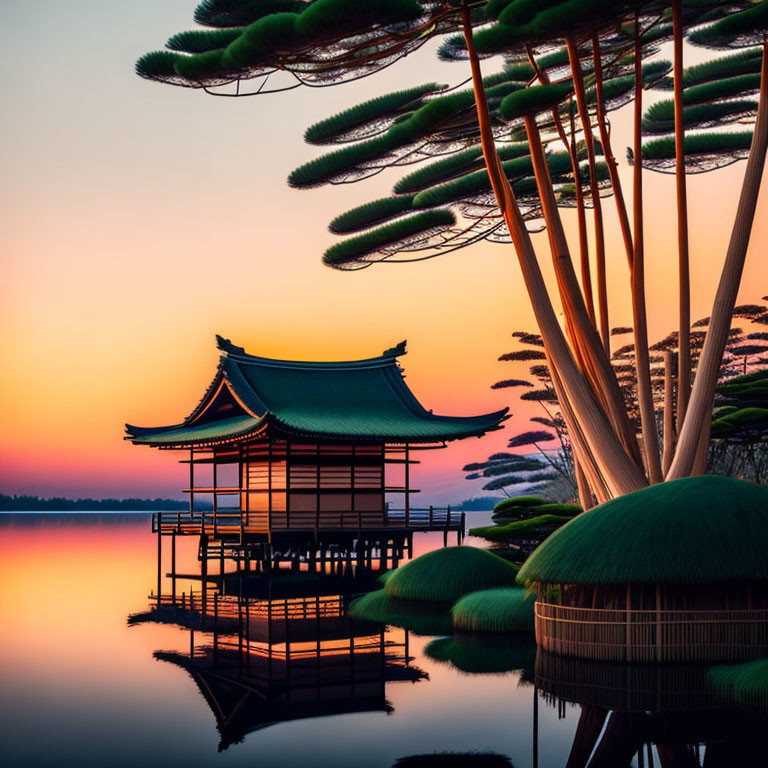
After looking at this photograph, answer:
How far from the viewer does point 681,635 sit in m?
13.4

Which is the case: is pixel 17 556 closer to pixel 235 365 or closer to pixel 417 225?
pixel 235 365

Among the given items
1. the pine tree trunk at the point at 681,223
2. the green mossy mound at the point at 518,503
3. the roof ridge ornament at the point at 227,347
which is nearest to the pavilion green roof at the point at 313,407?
the roof ridge ornament at the point at 227,347

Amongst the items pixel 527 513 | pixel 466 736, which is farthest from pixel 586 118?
pixel 527 513

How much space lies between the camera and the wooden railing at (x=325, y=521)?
1253 inches

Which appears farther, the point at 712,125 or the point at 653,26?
the point at 712,125

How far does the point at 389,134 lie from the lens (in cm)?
1623

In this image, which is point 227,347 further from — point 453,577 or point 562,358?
point 562,358

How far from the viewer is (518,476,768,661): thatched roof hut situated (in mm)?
12805

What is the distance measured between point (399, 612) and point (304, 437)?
35.0 feet

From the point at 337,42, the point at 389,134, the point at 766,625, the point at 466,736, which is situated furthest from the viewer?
the point at 389,134

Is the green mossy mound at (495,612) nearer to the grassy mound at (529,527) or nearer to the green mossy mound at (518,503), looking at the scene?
the grassy mound at (529,527)

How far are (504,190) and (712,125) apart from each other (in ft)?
14.5

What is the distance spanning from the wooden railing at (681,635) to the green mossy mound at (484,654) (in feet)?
4.01

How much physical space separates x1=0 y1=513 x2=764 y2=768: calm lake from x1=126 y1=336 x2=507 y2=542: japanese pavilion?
33.2 ft
